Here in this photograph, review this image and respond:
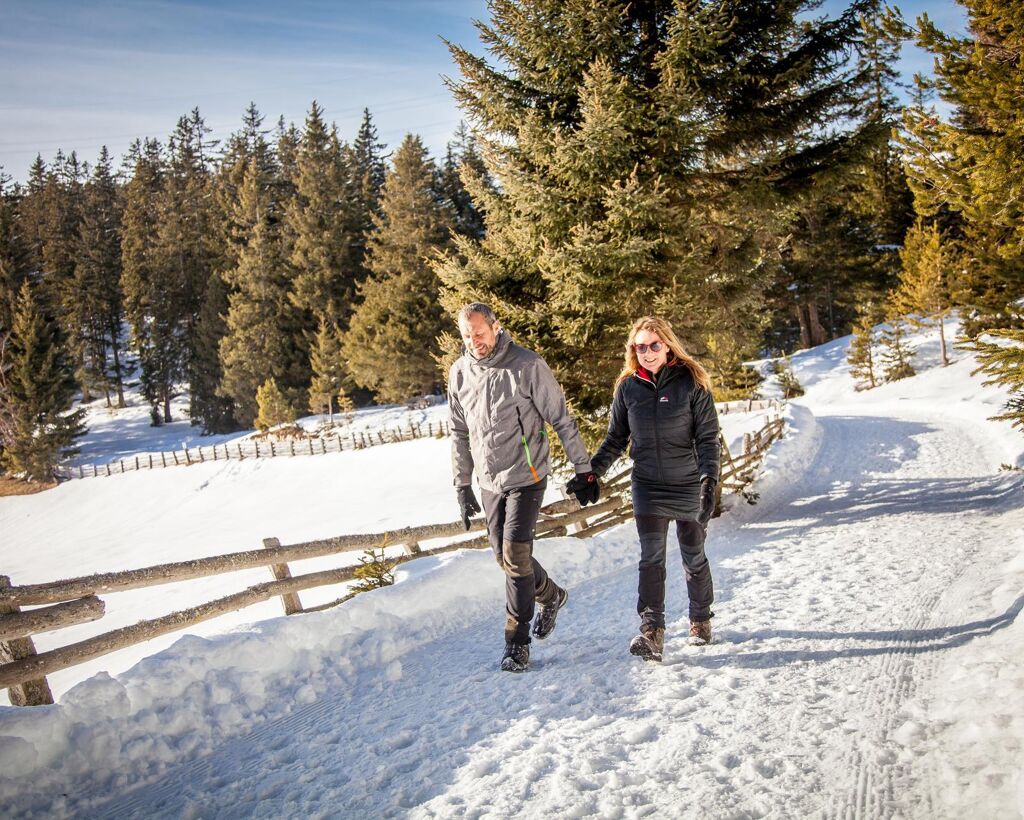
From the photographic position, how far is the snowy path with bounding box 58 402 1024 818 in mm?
2750

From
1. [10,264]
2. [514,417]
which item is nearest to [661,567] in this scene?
[514,417]

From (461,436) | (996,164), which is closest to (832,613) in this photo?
(461,436)

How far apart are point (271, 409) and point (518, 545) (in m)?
37.6

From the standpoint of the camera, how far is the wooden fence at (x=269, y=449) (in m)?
32.8

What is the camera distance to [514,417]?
173 inches

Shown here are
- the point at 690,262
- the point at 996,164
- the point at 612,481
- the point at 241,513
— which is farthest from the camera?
the point at 241,513

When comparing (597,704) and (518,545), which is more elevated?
(518,545)

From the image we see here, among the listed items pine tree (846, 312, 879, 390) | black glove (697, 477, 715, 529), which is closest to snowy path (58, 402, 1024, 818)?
black glove (697, 477, 715, 529)

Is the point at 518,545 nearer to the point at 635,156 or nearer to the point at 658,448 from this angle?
the point at 658,448

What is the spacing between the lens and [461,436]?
4812 millimetres

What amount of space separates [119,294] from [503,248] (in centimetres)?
6372

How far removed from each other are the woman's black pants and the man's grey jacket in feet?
2.13

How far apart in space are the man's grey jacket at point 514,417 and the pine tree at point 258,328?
41.7 m

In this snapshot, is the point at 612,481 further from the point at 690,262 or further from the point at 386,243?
the point at 386,243
